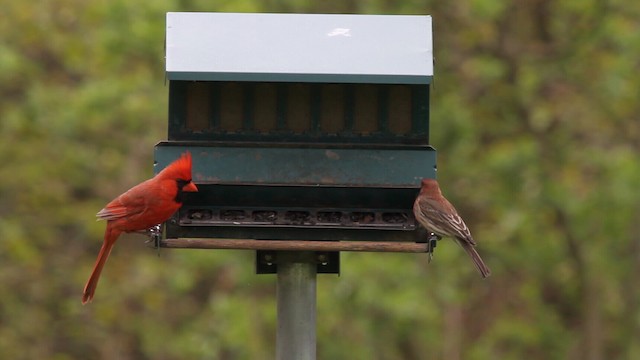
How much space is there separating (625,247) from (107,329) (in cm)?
565

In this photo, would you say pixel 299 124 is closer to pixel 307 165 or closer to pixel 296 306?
pixel 307 165

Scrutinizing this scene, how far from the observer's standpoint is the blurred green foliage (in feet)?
43.5

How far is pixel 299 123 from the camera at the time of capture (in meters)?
7.56

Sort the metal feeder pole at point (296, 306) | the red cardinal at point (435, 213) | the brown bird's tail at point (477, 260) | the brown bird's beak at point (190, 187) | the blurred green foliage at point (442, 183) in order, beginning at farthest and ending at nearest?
the blurred green foliage at point (442, 183) < the brown bird's tail at point (477, 260) < the metal feeder pole at point (296, 306) < the red cardinal at point (435, 213) < the brown bird's beak at point (190, 187)

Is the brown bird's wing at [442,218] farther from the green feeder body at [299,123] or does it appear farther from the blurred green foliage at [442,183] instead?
the blurred green foliage at [442,183]

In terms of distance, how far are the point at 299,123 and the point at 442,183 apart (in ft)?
21.3

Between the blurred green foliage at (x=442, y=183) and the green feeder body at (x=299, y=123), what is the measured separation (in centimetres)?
488

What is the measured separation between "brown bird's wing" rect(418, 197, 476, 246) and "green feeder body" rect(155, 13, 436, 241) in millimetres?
92

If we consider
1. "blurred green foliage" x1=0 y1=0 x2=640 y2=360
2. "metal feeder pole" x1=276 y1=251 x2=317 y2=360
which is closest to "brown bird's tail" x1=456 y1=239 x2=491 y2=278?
"metal feeder pole" x1=276 y1=251 x2=317 y2=360

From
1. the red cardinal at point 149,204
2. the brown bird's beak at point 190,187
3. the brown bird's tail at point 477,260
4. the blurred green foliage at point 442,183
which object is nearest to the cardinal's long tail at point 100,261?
the red cardinal at point 149,204

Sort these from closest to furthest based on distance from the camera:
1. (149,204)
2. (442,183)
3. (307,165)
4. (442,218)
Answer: (149,204), (307,165), (442,218), (442,183)

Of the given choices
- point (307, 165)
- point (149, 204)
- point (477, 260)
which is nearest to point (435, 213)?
point (477, 260)

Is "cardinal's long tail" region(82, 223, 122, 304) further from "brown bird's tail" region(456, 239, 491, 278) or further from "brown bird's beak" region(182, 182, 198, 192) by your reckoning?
"brown bird's tail" region(456, 239, 491, 278)

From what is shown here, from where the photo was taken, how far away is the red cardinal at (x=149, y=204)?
23.2 ft
